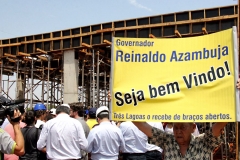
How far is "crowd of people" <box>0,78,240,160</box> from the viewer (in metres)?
3.91

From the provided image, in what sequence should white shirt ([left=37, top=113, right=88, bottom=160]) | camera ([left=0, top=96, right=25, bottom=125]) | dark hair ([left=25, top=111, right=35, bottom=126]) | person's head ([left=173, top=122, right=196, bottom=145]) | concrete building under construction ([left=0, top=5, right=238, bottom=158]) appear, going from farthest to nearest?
concrete building under construction ([left=0, top=5, right=238, bottom=158])
dark hair ([left=25, top=111, right=35, bottom=126])
white shirt ([left=37, top=113, right=88, bottom=160])
camera ([left=0, top=96, right=25, bottom=125])
person's head ([left=173, top=122, right=196, bottom=145])

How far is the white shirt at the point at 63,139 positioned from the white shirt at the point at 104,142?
0.14m

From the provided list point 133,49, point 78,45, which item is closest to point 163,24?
point 78,45

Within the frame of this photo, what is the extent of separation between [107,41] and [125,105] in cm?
1507

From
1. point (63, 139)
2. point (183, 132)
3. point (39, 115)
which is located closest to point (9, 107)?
point (63, 139)

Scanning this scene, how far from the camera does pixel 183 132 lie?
3934mm

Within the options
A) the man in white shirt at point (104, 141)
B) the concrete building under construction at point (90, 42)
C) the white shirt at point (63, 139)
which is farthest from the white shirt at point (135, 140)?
the concrete building under construction at point (90, 42)

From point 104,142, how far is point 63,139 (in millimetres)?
638

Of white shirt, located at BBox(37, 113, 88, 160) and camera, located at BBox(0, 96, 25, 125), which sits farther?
white shirt, located at BBox(37, 113, 88, 160)

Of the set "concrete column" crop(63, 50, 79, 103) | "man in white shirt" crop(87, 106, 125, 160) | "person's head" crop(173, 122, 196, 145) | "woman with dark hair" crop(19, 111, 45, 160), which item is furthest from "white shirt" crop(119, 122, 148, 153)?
"concrete column" crop(63, 50, 79, 103)

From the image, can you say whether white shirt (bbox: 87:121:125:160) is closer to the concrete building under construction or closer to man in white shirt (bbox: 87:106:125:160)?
man in white shirt (bbox: 87:106:125:160)

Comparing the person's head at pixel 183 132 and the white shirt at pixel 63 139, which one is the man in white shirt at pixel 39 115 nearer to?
the white shirt at pixel 63 139

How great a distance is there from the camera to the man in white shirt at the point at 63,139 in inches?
229

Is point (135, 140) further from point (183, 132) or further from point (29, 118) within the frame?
point (183, 132)
